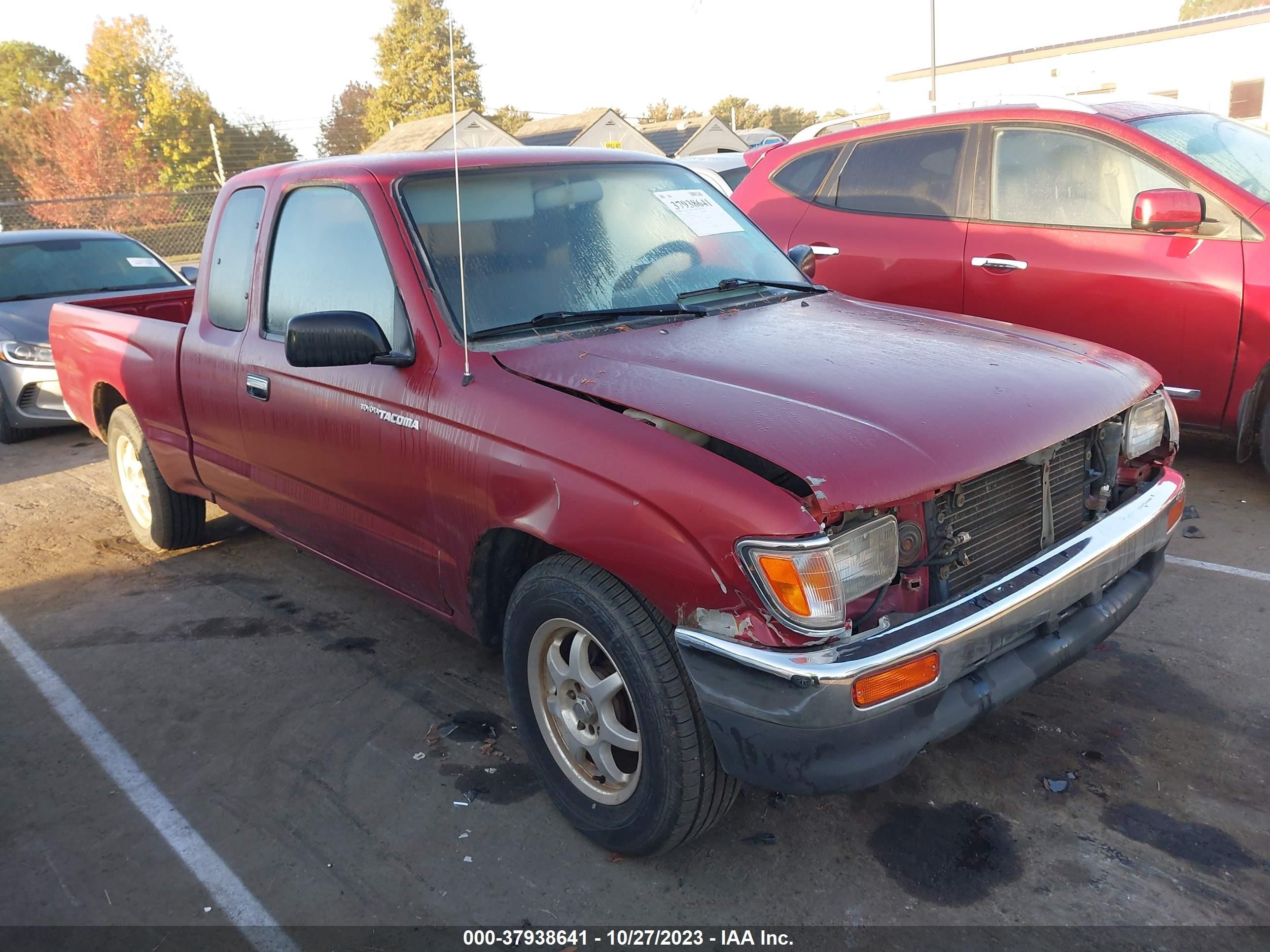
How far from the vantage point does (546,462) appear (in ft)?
8.59

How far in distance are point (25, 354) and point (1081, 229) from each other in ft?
24.6

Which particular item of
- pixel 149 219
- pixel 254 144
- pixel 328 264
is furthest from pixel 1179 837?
pixel 254 144

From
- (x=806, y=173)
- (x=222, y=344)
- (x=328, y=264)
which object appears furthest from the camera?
(x=806, y=173)

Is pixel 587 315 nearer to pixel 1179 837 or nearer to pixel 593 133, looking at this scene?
pixel 1179 837

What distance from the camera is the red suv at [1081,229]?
4797mm

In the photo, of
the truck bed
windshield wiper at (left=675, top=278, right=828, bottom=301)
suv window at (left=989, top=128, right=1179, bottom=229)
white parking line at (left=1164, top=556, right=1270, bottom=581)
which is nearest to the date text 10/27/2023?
windshield wiper at (left=675, top=278, right=828, bottom=301)

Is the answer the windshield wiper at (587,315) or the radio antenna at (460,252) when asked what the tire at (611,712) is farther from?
the windshield wiper at (587,315)

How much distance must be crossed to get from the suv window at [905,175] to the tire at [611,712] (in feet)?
13.4

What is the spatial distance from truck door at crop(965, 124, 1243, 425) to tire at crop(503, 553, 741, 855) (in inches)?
145

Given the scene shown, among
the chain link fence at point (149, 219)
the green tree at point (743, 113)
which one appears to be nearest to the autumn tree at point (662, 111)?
the green tree at point (743, 113)

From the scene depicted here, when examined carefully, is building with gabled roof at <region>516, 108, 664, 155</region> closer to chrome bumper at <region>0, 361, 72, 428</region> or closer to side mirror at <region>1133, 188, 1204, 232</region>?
chrome bumper at <region>0, 361, 72, 428</region>

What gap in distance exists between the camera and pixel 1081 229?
526cm

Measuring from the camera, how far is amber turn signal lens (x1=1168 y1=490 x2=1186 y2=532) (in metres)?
3.06

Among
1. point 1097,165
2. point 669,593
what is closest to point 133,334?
point 669,593
